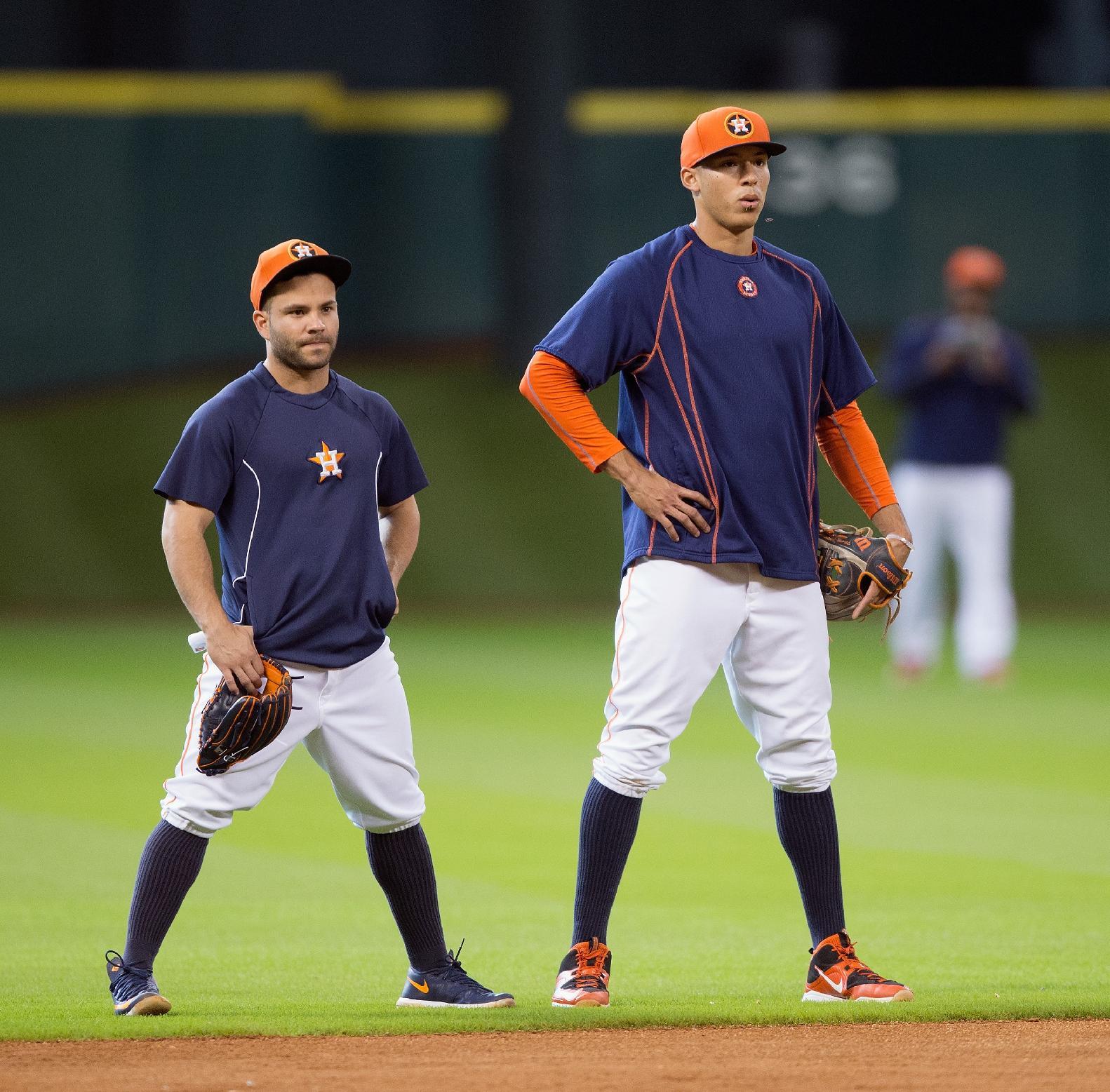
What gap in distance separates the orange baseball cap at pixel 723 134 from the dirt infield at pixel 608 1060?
7.39 ft

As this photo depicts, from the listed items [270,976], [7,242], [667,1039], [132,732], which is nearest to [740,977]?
[667,1039]

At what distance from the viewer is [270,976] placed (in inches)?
211

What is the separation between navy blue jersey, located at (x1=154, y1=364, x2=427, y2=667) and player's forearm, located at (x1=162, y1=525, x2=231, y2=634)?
0.07 meters

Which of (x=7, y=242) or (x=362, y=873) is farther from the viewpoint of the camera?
(x=7, y=242)

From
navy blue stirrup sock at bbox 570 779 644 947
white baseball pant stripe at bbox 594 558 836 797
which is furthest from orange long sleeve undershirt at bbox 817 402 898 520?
navy blue stirrup sock at bbox 570 779 644 947

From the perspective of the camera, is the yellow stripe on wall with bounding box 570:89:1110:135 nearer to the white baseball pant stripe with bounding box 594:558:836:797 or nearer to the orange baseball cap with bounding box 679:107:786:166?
the orange baseball cap with bounding box 679:107:786:166

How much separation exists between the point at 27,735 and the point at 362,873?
3845 mm

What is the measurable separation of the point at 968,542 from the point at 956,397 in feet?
3.01

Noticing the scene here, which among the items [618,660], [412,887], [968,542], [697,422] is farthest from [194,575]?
[968,542]

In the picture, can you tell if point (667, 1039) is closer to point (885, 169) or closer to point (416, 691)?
point (416, 691)

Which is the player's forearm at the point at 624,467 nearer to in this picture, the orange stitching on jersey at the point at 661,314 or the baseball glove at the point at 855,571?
the orange stitching on jersey at the point at 661,314

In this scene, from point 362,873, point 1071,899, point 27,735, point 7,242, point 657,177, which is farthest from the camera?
point 657,177

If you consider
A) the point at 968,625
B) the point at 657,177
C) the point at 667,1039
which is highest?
the point at 657,177

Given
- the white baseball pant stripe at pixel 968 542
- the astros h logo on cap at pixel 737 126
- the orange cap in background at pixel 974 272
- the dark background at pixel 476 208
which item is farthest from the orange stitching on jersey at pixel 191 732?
the dark background at pixel 476 208
